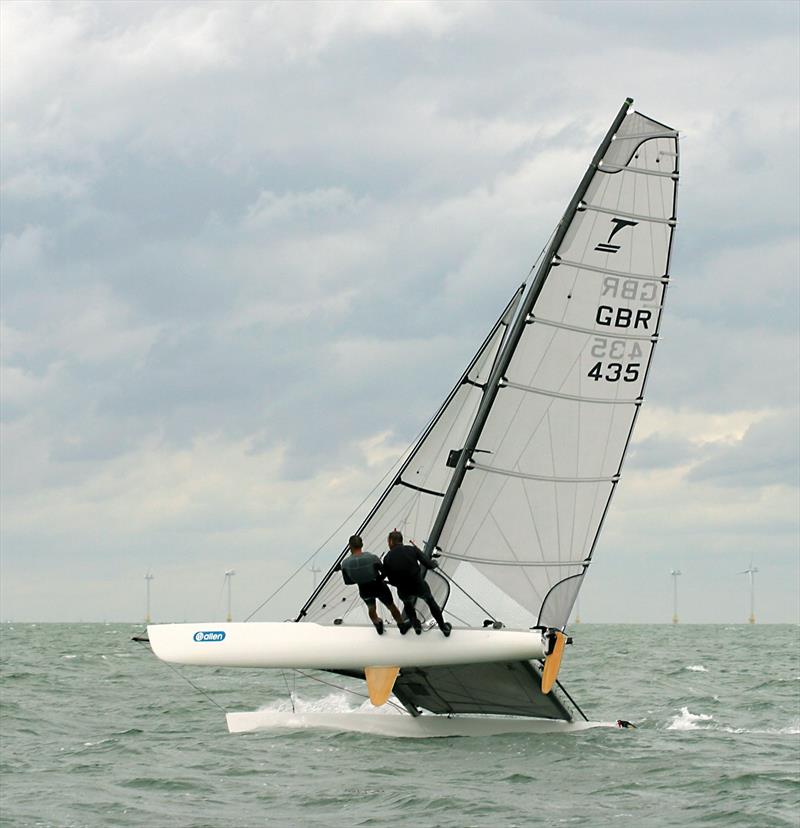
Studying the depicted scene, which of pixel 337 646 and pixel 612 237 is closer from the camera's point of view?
pixel 337 646

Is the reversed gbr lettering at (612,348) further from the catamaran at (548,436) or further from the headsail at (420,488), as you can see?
the headsail at (420,488)

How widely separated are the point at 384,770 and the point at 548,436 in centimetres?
501

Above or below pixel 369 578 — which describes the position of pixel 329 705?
below

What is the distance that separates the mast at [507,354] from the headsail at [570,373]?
2 cm

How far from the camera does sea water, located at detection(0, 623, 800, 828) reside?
45.2 feet

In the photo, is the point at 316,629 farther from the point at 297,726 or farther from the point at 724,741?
the point at 724,741

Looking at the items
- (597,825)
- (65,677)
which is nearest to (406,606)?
(597,825)

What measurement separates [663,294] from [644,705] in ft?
32.5

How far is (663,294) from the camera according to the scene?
18656 millimetres

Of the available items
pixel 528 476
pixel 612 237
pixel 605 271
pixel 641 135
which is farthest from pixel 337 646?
pixel 641 135

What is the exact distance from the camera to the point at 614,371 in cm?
1855

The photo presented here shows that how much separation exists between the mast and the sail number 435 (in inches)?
44.4

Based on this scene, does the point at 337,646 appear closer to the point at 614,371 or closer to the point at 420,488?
the point at 420,488

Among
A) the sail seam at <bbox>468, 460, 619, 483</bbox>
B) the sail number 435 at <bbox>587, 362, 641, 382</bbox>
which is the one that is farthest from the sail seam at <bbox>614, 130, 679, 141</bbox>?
the sail seam at <bbox>468, 460, 619, 483</bbox>
